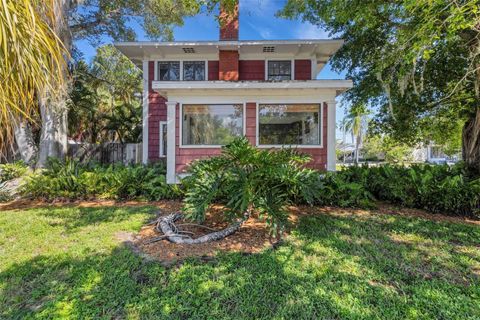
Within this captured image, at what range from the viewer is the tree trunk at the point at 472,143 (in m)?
6.62

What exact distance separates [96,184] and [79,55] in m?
7.65

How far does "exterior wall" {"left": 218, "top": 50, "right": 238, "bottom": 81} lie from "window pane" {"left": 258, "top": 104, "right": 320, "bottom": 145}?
9.67 ft

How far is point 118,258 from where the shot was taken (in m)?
3.38

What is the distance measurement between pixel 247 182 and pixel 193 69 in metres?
7.61

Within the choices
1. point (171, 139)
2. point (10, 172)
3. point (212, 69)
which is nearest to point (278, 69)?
point (212, 69)

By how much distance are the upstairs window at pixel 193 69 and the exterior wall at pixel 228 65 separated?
38.7 inches

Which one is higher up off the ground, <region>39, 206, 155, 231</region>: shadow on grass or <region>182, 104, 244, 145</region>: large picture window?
<region>182, 104, 244, 145</region>: large picture window

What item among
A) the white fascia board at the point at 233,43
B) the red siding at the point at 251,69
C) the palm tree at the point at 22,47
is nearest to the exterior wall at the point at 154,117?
the white fascia board at the point at 233,43

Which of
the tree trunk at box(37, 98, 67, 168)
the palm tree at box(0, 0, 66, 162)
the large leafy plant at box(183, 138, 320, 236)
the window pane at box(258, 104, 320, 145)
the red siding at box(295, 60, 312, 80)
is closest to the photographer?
the palm tree at box(0, 0, 66, 162)

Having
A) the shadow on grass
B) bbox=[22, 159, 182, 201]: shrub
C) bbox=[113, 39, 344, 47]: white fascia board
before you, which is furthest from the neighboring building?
bbox=[113, 39, 344, 47]: white fascia board

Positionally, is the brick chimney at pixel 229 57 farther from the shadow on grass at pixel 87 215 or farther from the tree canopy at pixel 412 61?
the shadow on grass at pixel 87 215

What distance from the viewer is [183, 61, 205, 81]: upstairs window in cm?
986

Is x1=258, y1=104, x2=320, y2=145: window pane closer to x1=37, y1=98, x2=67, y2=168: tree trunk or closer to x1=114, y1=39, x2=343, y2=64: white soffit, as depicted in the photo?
x1=114, y1=39, x2=343, y2=64: white soffit

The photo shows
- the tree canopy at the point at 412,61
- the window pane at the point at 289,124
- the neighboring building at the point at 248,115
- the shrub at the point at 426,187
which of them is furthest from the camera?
the window pane at the point at 289,124
